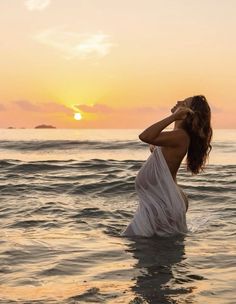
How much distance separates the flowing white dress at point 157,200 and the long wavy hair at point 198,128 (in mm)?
550

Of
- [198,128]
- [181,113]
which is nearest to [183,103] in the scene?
[181,113]

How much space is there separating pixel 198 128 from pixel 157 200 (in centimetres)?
138

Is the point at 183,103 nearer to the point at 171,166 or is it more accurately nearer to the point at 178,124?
the point at 178,124

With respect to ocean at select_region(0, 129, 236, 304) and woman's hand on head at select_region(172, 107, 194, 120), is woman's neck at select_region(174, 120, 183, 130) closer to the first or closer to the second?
woman's hand on head at select_region(172, 107, 194, 120)

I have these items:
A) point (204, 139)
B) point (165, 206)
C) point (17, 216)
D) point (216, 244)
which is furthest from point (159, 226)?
point (17, 216)

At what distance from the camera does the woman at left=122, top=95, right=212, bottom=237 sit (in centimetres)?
779

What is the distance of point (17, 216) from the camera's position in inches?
420

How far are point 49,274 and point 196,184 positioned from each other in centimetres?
1007

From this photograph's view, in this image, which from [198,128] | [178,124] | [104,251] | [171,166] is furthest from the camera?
[171,166]

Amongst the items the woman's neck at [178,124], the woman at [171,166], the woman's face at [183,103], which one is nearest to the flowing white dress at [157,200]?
the woman at [171,166]

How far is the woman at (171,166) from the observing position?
7.79 meters

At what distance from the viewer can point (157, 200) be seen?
27.0 ft

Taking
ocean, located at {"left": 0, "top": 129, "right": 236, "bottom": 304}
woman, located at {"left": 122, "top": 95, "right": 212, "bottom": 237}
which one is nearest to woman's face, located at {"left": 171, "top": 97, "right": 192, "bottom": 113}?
woman, located at {"left": 122, "top": 95, "right": 212, "bottom": 237}

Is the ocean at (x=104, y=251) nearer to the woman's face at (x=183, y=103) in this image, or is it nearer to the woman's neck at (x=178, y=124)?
the woman's neck at (x=178, y=124)
